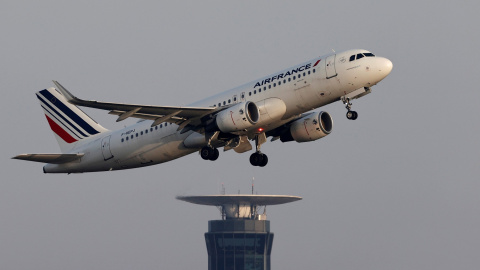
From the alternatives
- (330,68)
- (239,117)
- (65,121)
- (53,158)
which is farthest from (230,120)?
(65,121)

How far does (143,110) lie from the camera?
66.4 metres

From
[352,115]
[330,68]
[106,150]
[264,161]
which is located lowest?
[264,161]

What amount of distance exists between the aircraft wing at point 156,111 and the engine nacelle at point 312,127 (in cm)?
723

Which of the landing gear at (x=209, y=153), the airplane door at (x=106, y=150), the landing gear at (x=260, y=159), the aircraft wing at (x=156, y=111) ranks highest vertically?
the aircraft wing at (x=156, y=111)

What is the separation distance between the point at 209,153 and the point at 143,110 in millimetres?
6129

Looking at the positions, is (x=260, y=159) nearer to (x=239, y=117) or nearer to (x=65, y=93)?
(x=239, y=117)

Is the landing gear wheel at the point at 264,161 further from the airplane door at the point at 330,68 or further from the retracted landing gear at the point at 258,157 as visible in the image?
the airplane door at the point at 330,68

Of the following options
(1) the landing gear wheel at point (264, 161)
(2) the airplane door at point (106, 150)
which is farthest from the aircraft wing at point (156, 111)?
(2) the airplane door at point (106, 150)

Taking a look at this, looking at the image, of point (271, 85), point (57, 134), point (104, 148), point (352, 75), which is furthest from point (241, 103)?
point (57, 134)

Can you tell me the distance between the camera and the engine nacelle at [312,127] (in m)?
71.6

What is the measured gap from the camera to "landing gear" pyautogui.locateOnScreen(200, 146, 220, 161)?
2744 inches

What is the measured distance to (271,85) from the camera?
219ft

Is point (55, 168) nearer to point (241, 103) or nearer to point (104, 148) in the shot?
point (104, 148)

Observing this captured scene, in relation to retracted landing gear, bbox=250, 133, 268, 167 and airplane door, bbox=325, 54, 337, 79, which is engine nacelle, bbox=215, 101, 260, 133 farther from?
retracted landing gear, bbox=250, 133, 268, 167
